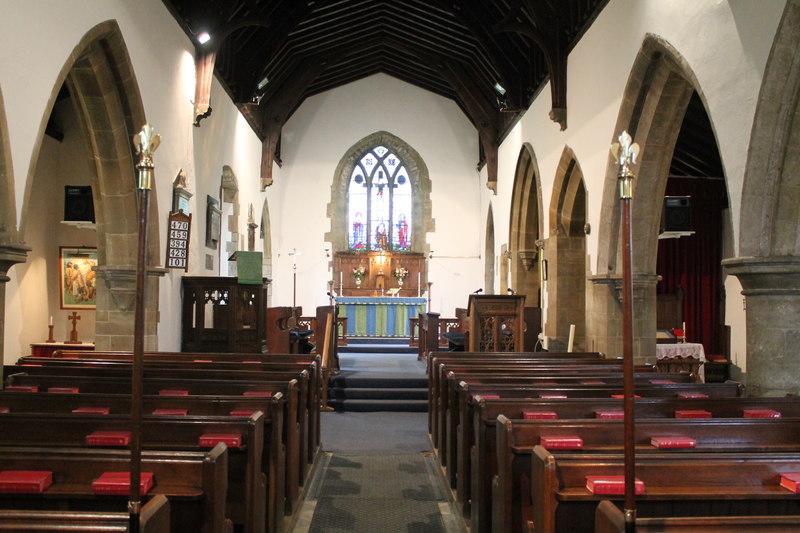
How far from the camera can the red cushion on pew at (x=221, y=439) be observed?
8.44ft

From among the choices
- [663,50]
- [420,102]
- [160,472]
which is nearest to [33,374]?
[160,472]

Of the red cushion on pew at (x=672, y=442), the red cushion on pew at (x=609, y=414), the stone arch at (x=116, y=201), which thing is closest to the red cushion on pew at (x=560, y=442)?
the red cushion on pew at (x=672, y=442)

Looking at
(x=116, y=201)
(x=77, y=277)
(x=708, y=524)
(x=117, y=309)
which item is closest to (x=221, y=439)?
(x=708, y=524)

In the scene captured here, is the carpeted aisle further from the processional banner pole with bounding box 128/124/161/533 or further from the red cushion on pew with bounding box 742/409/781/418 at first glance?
the processional banner pole with bounding box 128/124/161/533

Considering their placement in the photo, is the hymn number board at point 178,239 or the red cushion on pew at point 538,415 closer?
the red cushion on pew at point 538,415

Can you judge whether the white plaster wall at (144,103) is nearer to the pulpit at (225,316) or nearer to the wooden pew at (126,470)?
the pulpit at (225,316)

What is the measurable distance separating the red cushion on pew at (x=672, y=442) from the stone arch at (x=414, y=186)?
39.2ft

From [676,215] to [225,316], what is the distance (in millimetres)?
4995

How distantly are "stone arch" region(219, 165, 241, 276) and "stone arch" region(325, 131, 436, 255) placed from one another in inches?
180

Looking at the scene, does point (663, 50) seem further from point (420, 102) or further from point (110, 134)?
point (420, 102)

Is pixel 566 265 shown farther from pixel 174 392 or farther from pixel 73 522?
pixel 73 522

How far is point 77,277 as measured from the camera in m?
7.71

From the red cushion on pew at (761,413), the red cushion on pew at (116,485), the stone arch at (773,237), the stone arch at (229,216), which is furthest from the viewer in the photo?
the stone arch at (229,216)

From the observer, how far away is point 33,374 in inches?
162
